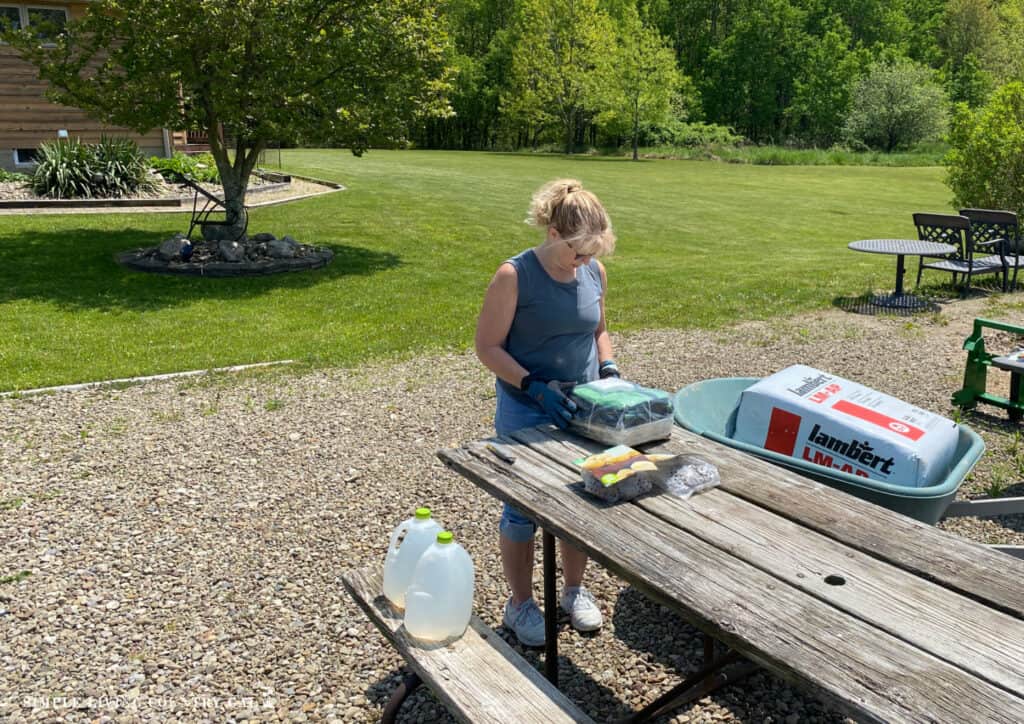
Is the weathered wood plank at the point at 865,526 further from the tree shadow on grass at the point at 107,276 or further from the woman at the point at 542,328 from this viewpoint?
the tree shadow on grass at the point at 107,276

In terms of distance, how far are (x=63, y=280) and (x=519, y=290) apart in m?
10.1

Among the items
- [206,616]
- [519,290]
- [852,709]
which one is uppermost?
[519,290]

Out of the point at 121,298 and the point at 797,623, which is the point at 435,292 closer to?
the point at 121,298

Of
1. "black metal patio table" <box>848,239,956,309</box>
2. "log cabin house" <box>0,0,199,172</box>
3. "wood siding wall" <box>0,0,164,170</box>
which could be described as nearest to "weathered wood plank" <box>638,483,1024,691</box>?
"black metal patio table" <box>848,239,956,309</box>

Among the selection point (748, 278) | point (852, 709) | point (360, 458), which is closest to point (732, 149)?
point (748, 278)

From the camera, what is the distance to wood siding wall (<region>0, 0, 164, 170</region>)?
20328 mm

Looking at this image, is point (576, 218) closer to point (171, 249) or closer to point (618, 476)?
point (618, 476)

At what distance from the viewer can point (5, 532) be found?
15.0ft

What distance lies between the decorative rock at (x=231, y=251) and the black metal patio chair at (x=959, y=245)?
32.3 ft

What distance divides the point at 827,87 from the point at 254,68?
214 feet

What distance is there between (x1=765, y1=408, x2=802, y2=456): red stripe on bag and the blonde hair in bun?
1.35 m

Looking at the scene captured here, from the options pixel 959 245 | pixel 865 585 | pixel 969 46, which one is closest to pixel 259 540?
pixel 865 585

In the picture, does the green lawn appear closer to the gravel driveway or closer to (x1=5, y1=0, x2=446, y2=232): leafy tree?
the gravel driveway

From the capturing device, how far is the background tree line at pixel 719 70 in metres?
54.4
